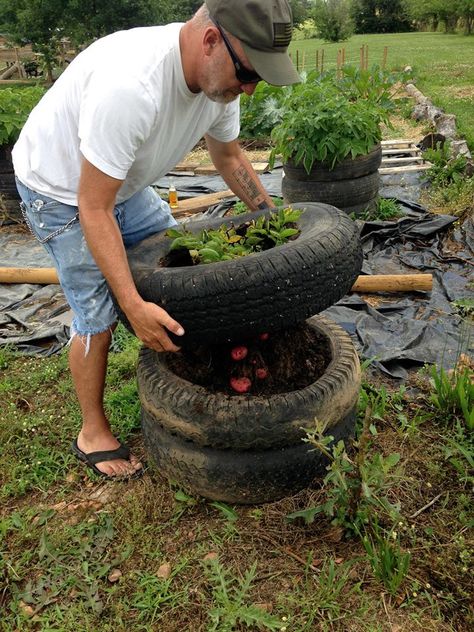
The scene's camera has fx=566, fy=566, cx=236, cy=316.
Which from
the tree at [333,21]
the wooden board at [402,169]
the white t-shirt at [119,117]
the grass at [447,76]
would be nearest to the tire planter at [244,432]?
the white t-shirt at [119,117]

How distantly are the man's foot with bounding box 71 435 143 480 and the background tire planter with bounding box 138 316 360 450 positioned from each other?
16.4 inches

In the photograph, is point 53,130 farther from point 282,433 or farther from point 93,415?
point 282,433

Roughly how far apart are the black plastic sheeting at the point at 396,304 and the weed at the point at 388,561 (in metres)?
1.52

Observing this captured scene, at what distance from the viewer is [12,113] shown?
6527 mm

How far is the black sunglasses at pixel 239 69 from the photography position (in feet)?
6.53

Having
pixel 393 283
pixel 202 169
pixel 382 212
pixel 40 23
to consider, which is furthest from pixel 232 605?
pixel 40 23

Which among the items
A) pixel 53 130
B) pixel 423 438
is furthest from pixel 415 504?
pixel 53 130

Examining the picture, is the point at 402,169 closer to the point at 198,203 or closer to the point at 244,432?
the point at 198,203

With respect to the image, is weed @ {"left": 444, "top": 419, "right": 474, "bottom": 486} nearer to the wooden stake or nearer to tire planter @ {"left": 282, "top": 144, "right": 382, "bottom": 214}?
the wooden stake

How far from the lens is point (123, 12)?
2797cm

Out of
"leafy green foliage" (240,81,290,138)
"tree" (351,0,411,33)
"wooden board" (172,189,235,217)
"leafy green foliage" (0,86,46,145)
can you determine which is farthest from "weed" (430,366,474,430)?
"tree" (351,0,411,33)

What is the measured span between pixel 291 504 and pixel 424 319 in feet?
7.28

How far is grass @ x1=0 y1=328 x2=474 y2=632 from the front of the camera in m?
2.04

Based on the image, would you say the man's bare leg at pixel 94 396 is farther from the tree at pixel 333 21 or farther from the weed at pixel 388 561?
the tree at pixel 333 21
